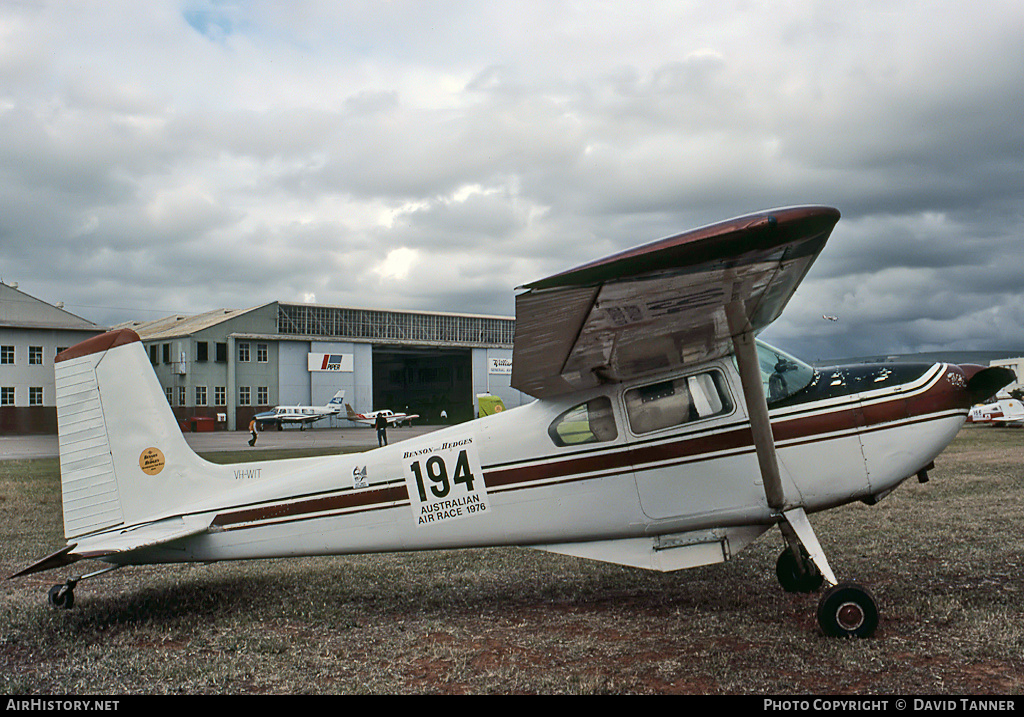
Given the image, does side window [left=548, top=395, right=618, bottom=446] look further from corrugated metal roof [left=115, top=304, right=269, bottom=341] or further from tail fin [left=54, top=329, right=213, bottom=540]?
corrugated metal roof [left=115, top=304, right=269, bottom=341]

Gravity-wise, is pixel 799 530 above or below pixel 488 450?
below

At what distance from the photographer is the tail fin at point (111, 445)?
608 centimetres

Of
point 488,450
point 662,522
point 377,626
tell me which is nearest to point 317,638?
point 377,626

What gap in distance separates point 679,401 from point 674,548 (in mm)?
1191

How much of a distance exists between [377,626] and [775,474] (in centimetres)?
337

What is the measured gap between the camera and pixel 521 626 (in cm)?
570

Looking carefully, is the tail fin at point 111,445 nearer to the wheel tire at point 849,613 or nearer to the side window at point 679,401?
the side window at point 679,401

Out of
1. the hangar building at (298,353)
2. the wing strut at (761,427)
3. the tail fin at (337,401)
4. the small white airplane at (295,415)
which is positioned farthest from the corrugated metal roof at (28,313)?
the wing strut at (761,427)

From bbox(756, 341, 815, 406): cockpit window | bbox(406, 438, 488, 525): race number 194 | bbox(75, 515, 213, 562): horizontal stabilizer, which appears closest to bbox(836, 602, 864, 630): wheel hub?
bbox(756, 341, 815, 406): cockpit window
